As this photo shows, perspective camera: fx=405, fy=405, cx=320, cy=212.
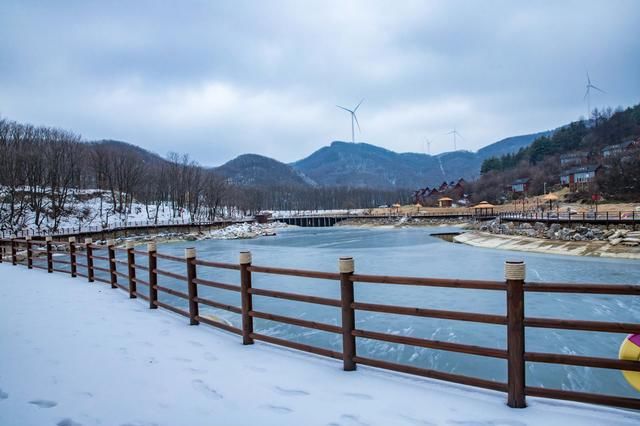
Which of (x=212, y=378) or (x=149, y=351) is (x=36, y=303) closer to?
(x=149, y=351)

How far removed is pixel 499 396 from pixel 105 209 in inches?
3014

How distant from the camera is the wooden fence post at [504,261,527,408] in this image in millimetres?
3408

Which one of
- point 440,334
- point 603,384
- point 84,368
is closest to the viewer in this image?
point 84,368

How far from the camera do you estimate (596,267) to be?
21.9 m

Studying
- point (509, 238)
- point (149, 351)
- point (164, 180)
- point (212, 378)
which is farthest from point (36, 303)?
point (164, 180)

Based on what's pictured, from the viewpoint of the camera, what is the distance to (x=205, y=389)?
4086 millimetres

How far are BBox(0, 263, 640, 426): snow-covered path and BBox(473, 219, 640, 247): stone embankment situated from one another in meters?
31.4

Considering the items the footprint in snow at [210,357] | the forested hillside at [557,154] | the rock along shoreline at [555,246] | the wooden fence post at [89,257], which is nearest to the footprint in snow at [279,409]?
the footprint in snow at [210,357]

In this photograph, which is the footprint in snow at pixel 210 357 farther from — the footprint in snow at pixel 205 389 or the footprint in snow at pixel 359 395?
the footprint in snow at pixel 359 395

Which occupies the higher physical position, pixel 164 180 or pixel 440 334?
pixel 164 180

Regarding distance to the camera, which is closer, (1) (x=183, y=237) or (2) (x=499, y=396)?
(2) (x=499, y=396)

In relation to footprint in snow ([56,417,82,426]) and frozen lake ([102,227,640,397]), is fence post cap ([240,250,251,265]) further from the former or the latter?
frozen lake ([102,227,640,397])

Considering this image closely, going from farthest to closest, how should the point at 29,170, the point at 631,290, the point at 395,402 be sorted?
the point at 29,170
the point at 395,402
the point at 631,290

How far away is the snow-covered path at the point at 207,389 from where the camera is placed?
3420 mm
